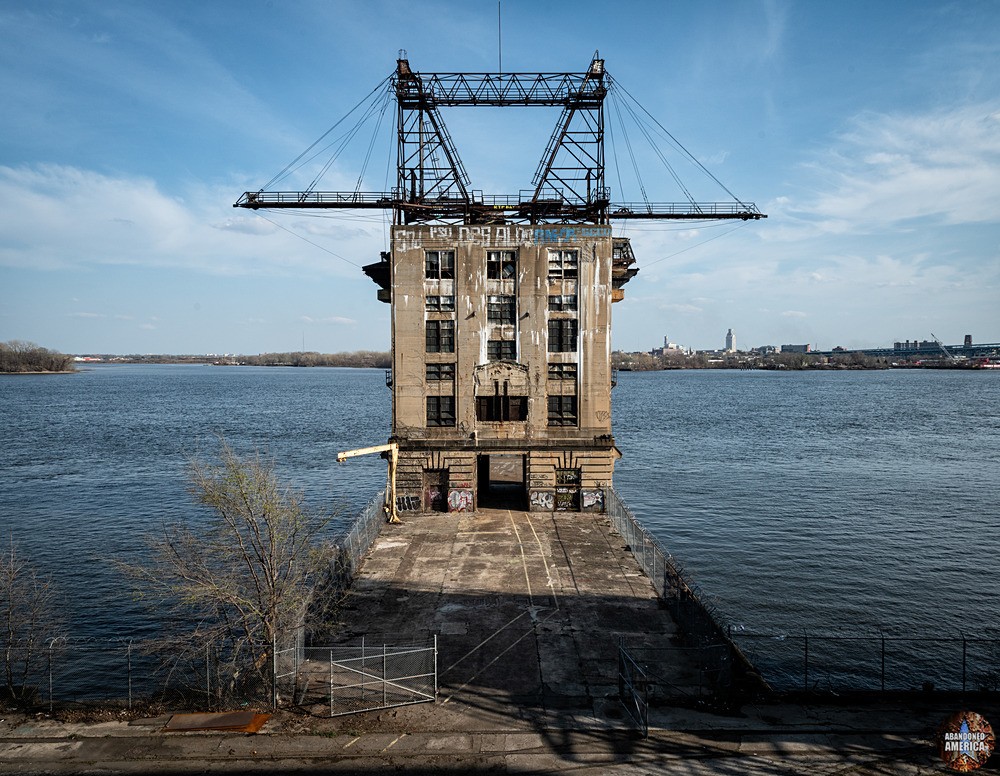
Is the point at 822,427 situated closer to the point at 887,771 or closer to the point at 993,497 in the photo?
the point at 993,497

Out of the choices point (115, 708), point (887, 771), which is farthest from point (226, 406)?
point (887, 771)

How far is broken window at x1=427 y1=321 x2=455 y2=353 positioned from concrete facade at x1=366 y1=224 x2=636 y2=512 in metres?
0.06

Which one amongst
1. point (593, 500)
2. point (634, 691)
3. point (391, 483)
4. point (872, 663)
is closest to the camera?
point (634, 691)

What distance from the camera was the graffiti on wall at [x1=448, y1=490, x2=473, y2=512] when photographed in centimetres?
3806

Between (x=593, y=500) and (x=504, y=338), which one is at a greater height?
(x=504, y=338)

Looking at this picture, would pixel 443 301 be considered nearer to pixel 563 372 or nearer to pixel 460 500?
pixel 563 372

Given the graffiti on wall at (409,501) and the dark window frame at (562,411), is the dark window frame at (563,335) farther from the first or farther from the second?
the graffiti on wall at (409,501)

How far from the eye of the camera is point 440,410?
39.0m

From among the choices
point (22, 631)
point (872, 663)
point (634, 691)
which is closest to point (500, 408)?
point (872, 663)

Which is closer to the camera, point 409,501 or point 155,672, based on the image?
point 155,672

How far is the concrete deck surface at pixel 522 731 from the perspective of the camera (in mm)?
15984

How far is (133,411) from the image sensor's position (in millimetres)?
126875

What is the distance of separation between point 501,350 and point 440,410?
4913mm

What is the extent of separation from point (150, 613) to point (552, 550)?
19.3 meters
